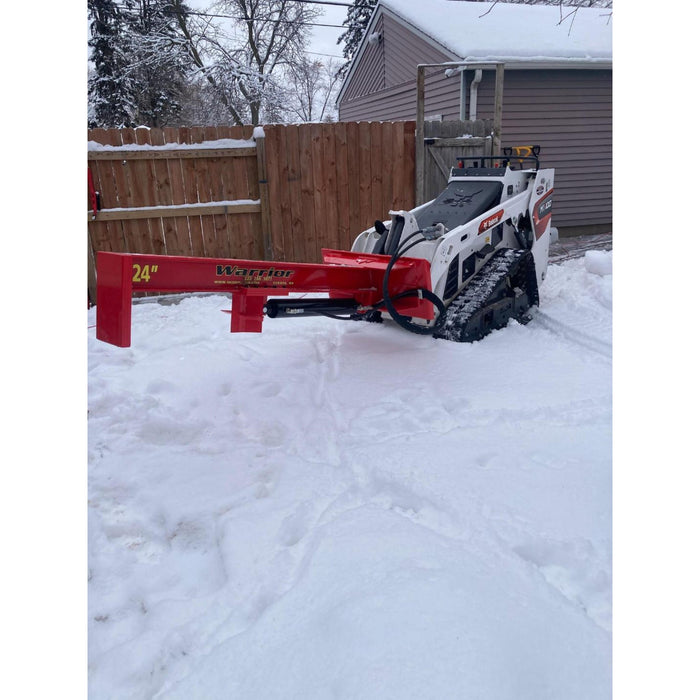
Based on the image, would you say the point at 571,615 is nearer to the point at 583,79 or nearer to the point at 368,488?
the point at 368,488

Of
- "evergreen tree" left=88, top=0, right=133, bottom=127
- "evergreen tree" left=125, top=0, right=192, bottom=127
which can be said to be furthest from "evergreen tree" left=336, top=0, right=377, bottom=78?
"evergreen tree" left=88, top=0, right=133, bottom=127

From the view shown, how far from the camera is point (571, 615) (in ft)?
6.81

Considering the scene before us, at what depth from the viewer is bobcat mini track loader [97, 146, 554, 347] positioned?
3354 mm

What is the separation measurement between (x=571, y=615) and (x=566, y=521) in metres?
0.59

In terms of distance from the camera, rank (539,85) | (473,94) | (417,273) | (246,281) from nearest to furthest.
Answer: (246,281)
(417,273)
(473,94)
(539,85)

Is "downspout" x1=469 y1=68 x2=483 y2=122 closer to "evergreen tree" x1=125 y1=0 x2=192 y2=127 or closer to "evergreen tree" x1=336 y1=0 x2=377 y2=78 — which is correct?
"evergreen tree" x1=125 y1=0 x2=192 y2=127

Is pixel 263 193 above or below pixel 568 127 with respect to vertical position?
below

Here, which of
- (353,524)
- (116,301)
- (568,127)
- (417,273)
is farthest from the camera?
(568,127)

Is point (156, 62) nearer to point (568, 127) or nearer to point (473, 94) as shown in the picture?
point (473, 94)

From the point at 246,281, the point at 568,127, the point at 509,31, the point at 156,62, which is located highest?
the point at 156,62

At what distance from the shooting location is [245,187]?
7.47m

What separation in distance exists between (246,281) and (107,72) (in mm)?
17207

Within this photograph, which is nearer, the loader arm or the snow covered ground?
the snow covered ground

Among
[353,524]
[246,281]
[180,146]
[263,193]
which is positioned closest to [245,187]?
[263,193]
